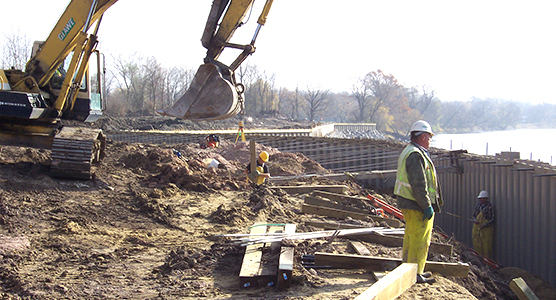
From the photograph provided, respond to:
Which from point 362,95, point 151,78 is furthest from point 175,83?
point 362,95

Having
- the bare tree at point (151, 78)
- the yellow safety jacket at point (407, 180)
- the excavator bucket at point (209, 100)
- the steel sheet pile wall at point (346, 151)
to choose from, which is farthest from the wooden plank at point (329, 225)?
the bare tree at point (151, 78)

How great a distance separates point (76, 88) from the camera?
33.3 feet

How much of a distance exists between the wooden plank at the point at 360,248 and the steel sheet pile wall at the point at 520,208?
614 cm

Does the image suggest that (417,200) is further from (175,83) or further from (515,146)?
(175,83)

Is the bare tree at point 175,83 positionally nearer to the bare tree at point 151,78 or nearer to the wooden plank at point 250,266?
the bare tree at point 151,78

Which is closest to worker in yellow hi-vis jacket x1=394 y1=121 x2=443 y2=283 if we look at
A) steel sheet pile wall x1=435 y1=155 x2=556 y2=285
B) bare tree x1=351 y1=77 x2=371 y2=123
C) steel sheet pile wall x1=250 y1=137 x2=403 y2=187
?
steel sheet pile wall x1=435 y1=155 x2=556 y2=285

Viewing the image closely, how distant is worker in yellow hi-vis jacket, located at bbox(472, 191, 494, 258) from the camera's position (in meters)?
11.2

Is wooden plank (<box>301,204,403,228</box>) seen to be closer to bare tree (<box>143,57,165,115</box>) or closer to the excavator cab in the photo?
the excavator cab

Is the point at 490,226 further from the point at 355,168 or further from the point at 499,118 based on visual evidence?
the point at 499,118

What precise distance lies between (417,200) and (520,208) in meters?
7.51

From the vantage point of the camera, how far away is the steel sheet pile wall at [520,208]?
9.96 meters

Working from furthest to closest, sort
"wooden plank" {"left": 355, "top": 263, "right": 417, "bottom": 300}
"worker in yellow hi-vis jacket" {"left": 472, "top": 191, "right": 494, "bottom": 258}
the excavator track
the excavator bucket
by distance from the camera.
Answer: "worker in yellow hi-vis jacket" {"left": 472, "top": 191, "right": 494, "bottom": 258} → the excavator track → the excavator bucket → "wooden plank" {"left": 355, "top": 263, "right": 417, "bottom": 300}

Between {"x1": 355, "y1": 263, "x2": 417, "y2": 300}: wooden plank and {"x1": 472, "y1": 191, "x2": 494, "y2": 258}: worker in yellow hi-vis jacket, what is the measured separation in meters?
7.56

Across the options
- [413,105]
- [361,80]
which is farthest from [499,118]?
[361,80]
